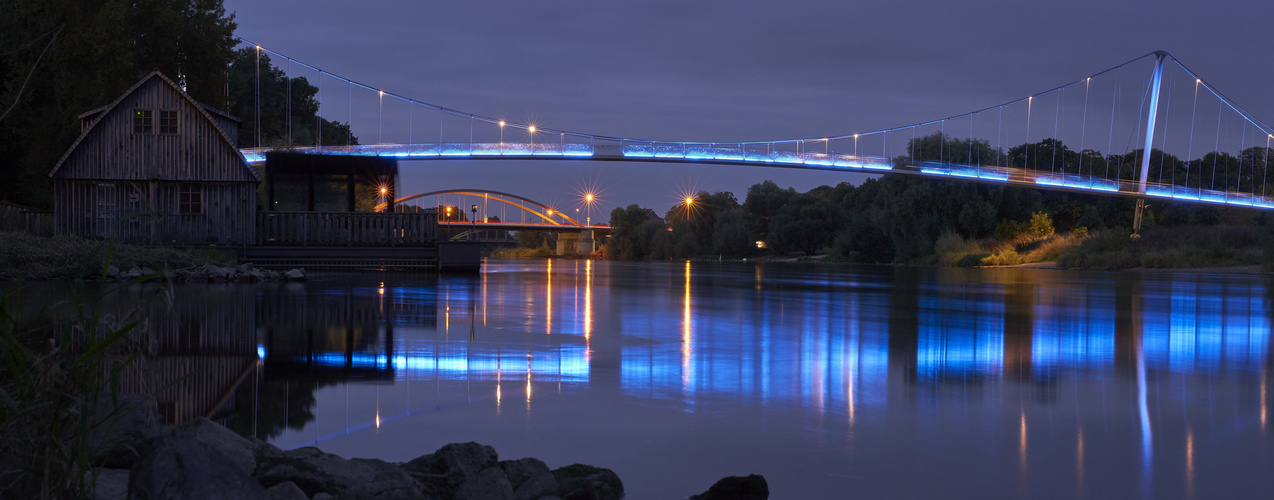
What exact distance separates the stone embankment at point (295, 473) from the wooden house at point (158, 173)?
2238 cm

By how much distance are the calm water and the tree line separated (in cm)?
4620

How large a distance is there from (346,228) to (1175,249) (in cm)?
4068

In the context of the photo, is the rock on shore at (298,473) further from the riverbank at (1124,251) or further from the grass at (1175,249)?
the grass at (1175,249)

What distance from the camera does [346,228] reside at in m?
26.6

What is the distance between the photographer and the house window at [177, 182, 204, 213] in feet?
79.7

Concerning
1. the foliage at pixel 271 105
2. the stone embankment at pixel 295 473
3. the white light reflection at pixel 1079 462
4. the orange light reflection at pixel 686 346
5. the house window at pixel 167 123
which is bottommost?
the orange light reflection at pixel 686 346

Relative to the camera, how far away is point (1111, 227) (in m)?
63.2

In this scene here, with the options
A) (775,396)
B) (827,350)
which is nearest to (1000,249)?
(827,350)

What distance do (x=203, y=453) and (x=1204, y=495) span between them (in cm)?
353

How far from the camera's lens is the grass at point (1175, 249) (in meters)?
42.0

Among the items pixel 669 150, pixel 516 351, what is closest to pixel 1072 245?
pixel 669 150

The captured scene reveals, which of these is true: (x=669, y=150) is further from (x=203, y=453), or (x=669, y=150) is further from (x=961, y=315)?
(x=203, y=453)

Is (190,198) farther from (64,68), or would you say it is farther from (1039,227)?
(1039,227)

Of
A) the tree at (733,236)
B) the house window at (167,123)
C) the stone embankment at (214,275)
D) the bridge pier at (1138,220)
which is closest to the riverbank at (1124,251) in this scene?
the bridge pier at (1138,220)
